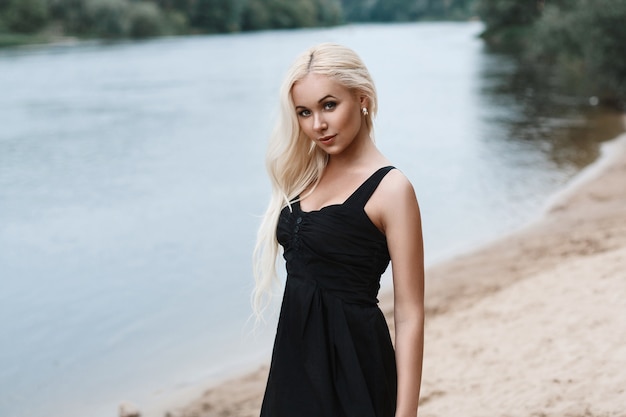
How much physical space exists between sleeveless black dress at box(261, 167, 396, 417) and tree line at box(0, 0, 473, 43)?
78.3 meters

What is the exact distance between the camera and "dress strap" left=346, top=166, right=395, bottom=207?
213cm

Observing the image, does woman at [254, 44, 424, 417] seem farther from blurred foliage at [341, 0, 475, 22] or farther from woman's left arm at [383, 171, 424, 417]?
blurred foliage at [341, 0, 475, 22]

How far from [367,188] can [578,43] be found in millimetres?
34042

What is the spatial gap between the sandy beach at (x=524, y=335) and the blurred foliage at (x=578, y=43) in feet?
57.0

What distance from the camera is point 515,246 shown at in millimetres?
10672

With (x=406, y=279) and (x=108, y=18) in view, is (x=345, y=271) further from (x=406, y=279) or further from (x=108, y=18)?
(x=108, y=18)

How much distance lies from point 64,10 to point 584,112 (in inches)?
2514

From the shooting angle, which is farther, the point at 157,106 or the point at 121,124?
the point at 157,106

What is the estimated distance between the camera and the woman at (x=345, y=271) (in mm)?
2135

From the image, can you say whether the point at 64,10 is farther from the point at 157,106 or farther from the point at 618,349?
the point at 618,349

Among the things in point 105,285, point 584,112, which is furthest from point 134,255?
point 584,112

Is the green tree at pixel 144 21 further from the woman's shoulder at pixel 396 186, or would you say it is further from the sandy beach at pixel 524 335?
the woman's shoulder at pixel 396 186

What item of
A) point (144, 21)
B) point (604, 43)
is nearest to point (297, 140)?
point (604, 43)

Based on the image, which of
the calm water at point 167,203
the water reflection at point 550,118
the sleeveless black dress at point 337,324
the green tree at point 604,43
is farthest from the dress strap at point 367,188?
the green tree at point 604,43
